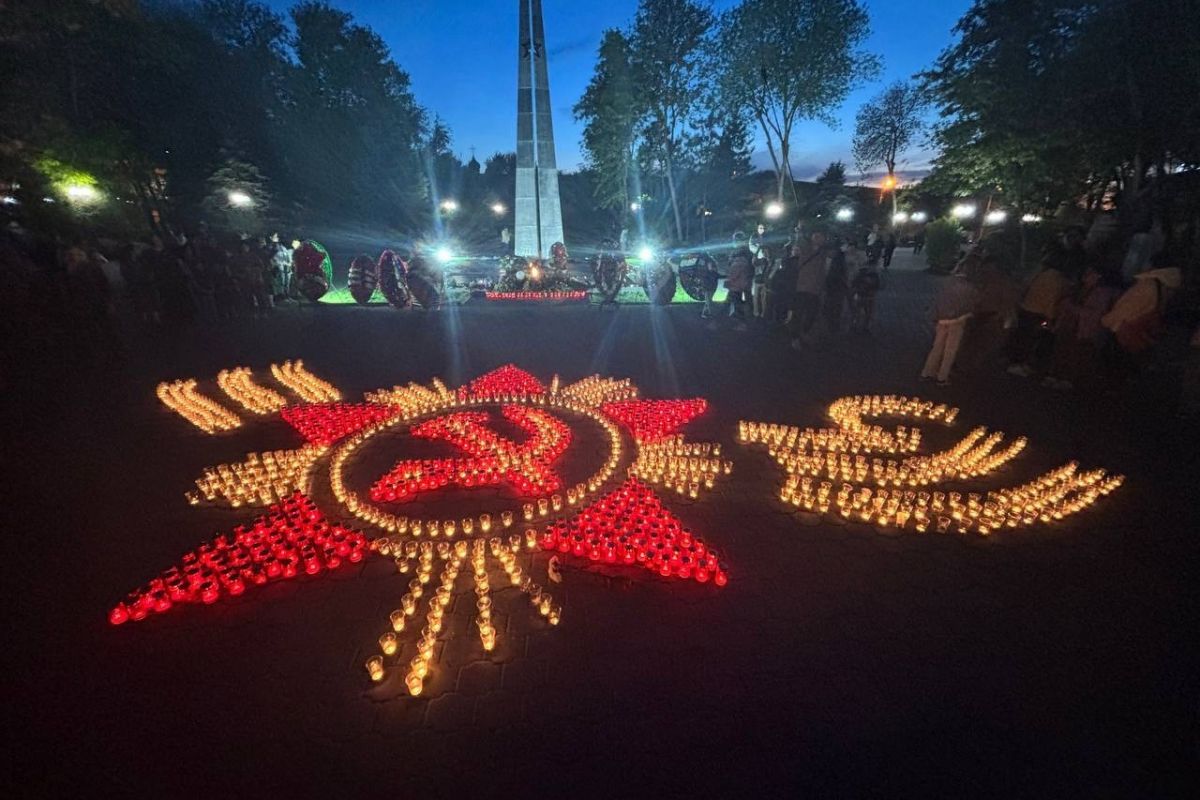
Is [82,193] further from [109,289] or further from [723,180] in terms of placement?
[723,180]

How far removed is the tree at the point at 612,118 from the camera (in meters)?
27.5

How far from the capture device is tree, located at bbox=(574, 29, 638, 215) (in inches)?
1083

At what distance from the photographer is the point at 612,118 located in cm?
2894

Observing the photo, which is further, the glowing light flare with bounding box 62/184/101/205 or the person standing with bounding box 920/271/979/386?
the glowing light flare with bounding box 62/184/101/205

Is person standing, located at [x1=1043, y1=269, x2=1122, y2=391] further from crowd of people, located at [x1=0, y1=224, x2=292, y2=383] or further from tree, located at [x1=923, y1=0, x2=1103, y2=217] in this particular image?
crowd of people, located at [x1=0, y1=224, x2=292, y2=383]

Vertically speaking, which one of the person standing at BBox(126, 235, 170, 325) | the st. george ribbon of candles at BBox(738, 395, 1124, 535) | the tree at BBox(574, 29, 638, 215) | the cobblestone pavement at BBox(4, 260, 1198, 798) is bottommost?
the cobblestone pavement at BBox(4, 260, 1198, 798)

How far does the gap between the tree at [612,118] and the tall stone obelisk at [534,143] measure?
881cm

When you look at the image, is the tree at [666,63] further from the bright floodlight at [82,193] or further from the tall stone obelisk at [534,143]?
the bright floodlight at [82,193]

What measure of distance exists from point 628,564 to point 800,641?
4.35 feet

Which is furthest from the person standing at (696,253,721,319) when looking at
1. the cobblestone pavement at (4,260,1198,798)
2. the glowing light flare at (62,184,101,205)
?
the glowing light flare at (62,184,101,205)

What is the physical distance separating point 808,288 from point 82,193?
2418 centimetres

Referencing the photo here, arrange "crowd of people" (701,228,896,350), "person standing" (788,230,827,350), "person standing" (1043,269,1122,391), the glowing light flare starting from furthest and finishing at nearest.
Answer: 1. the glowing light flare
2. "crowd of people" (701,228,896,350)
3. "person standing" (788,230,827,350)
4. "person standing" (1043,269,1122,391)

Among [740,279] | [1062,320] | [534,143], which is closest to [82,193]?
[534,143]

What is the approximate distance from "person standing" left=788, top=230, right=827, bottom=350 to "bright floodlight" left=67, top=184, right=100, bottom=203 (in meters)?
23.6
